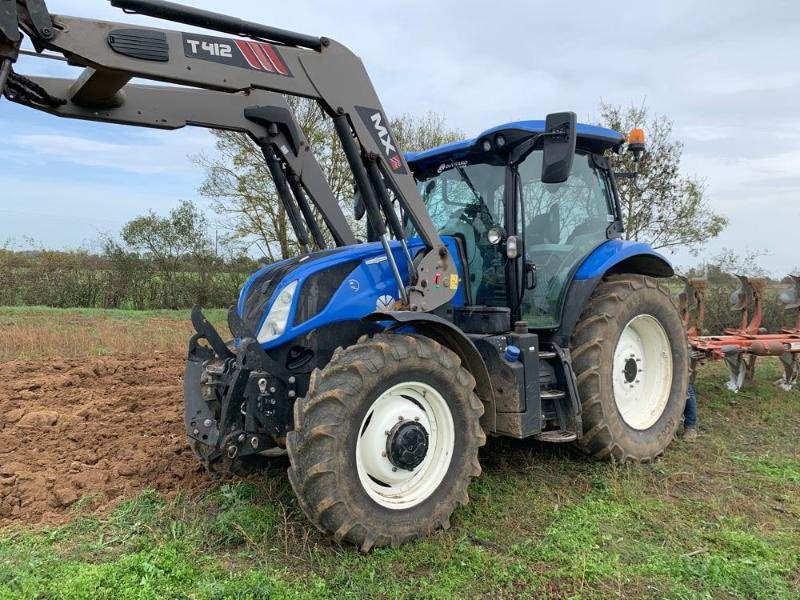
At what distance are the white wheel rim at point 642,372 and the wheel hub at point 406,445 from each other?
2.05 m

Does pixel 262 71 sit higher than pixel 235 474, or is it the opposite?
pixel 262 71

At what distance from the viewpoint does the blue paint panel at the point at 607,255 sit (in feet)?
15.2

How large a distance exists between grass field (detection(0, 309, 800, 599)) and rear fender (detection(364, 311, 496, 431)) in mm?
591

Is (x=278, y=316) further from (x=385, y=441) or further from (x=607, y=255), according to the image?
(x=607, y=255)

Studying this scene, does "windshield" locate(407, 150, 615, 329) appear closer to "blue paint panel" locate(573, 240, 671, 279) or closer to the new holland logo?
"blue paint panel" locate(573, 240, 671, 279)

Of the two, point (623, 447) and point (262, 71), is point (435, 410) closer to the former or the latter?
point (623, 447)

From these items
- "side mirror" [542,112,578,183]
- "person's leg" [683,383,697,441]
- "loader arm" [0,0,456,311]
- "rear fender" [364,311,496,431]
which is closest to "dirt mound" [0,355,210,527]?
"rear fender" [364,311,496,431]

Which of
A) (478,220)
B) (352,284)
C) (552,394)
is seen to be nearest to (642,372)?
(552,394)

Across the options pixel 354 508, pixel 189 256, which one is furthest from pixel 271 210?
pixel 354 508

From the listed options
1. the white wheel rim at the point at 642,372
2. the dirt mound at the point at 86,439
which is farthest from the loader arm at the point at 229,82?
the dirt mound at the point at 86,439

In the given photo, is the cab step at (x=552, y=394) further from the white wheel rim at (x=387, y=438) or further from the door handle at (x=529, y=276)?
the white wheel rim at (x=387, y=438)

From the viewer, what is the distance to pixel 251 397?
3480mm

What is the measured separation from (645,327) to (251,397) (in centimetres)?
334

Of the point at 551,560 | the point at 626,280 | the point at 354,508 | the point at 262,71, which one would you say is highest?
the point at 262,71
